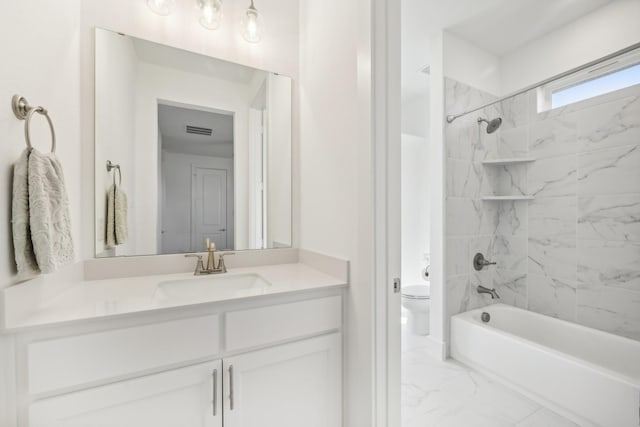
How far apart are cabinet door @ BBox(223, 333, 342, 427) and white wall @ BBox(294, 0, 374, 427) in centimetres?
8

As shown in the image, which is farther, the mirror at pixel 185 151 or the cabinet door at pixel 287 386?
the mirror at pixel 185 151

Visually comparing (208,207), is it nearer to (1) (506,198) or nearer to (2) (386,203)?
(2) (386,203)

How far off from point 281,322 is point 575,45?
2823 millimetres

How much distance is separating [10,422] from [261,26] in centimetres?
194

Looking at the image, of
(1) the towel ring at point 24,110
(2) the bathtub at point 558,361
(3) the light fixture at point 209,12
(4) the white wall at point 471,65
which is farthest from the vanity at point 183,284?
(4) the white wall at point 471,65

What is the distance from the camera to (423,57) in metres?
2.53

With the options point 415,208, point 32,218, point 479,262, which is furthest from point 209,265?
point 415,208

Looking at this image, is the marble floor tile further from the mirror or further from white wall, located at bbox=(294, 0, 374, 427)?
the mirror

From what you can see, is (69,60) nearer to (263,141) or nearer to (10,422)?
(263,141)

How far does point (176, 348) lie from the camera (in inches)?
36.4

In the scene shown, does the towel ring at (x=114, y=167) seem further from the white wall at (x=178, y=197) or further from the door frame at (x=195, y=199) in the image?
the door frame at (x=195, y=199)

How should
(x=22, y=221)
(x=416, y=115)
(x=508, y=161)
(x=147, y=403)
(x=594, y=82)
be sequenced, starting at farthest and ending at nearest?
(x=416, y=115) < (x=508, y=161) < (x=594, y=82) < (x=147, y=403) < (x=22, y=221)

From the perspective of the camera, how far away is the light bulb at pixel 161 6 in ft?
4.45

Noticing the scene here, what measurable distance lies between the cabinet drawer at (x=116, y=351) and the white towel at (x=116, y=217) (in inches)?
25.3
